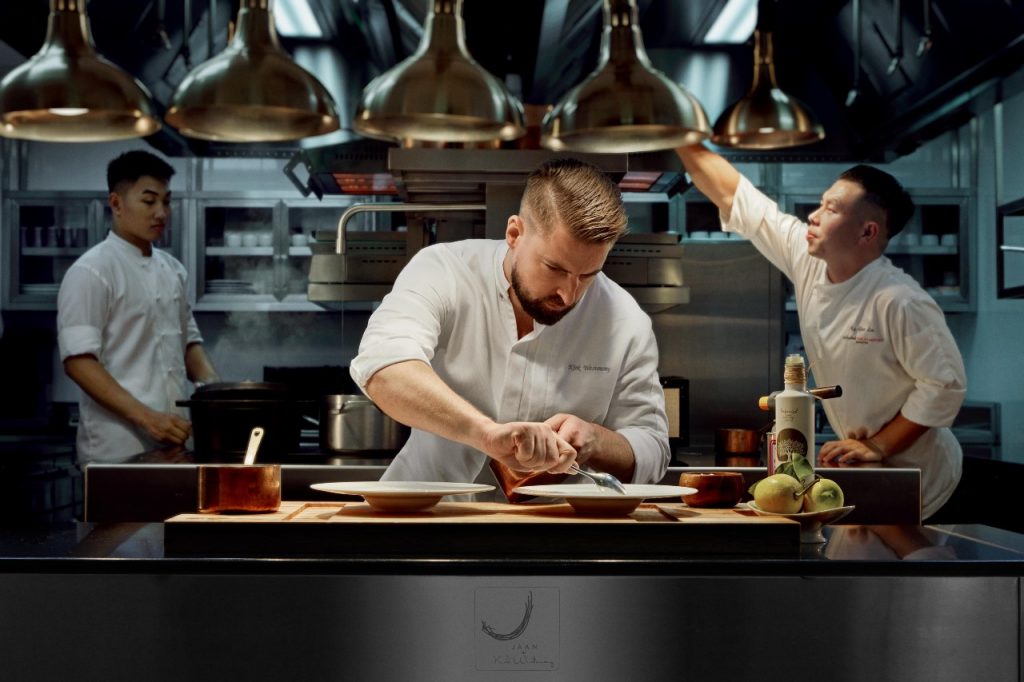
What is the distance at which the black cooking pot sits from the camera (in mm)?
3109

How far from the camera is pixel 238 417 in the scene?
10.2 feet

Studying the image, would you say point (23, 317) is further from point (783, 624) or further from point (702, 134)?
point (783, 624)

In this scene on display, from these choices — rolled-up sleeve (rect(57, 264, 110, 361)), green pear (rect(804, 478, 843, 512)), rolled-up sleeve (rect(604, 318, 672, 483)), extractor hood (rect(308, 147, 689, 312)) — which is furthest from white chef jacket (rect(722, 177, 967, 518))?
rolled-up sleeve (rect(57, 264, 110, 361))

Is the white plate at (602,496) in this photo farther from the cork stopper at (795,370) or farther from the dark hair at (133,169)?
the dark hair at (133,169)

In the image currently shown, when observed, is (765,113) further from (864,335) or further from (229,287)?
(229,287)

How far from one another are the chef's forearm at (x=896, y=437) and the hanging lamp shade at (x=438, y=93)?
61.6 inches

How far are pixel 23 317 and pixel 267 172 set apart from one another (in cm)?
147

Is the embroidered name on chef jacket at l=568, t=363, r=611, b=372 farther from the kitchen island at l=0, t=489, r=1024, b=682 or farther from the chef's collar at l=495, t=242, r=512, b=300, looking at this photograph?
the kitchen island at l=0, t=489, r=1024, b=682

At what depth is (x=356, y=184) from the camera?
4090 millimetres

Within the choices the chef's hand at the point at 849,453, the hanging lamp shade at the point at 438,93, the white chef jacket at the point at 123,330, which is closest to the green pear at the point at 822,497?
the hanging lamp shade at the point at 438,93

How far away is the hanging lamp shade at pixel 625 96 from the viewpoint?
2.25 metres

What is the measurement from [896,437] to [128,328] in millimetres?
2515

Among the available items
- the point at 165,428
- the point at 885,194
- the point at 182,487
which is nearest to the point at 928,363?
the point at 885,194

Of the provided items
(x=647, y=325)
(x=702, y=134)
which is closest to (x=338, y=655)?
(x=647, y=325)
